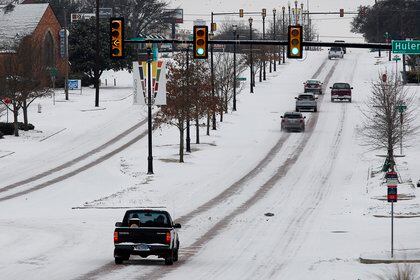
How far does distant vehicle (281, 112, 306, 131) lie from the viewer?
85750mm

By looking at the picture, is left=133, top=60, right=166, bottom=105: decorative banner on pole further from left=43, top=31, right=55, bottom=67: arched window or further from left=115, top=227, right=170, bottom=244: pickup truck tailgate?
left=43, top=31, right=55, bottom=67: arched window

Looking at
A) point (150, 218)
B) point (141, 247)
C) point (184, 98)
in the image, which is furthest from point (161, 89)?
point (141, 247)

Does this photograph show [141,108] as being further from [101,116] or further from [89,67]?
[89,67]

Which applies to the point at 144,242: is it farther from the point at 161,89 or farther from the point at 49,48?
the point at 49,48

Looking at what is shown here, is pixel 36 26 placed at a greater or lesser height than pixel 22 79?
greater

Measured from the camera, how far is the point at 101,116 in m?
92.6

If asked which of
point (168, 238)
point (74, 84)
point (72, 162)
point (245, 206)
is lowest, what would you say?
point (245, 206)

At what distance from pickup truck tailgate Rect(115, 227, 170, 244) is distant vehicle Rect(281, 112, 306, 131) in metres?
53.3

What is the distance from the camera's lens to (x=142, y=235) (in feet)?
109

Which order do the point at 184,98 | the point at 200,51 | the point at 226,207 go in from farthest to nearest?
the point at 184,98, the point at 226,207, the point at 200,51

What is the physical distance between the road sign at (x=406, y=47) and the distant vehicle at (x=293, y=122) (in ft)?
154

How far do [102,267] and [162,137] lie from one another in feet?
165

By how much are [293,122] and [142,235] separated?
53.5 metres

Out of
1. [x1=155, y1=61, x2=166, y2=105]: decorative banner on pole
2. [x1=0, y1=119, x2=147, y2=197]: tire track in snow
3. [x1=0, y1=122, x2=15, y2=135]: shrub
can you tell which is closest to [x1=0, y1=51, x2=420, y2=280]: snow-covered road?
[x1=0, y1=119, x2=147, y2=197]: tire track in snow
